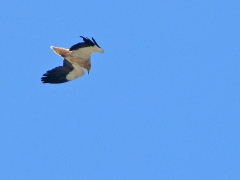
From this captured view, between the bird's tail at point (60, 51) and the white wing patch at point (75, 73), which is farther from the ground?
the bird's tail at point (60, 51)

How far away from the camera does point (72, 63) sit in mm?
27547

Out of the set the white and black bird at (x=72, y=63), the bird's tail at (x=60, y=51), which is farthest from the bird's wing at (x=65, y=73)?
the bird's tail at (x=60, y=51)

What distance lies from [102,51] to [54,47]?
2.03 metres

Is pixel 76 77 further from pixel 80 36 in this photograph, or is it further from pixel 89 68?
pixel 80 36

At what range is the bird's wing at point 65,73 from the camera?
91.0ft

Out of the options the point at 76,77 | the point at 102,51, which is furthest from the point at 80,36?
the point at 76,77

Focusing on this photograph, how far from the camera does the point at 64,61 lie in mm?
28078

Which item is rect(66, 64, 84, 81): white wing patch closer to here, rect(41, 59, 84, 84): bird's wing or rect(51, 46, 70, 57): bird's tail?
rect(41, 59, 84, 84): bird's wing

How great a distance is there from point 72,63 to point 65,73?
56 cm

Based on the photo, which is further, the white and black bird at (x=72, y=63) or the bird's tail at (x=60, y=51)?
the bird's tail at (x=60, y=51)

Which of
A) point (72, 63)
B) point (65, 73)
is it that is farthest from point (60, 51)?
point (65, 73)

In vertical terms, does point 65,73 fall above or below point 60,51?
below

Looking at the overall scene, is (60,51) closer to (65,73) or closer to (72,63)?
(72,63)

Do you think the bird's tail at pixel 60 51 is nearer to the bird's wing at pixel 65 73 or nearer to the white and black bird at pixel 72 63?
the white and black bird at pixel 72 63
